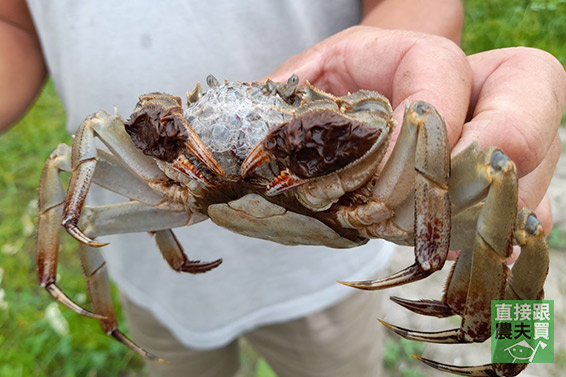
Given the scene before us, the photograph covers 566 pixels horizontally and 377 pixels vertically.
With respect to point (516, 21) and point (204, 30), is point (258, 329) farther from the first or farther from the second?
point (516, 21)

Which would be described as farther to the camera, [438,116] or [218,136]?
[218,136]

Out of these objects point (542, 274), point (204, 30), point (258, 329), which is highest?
point (204, 30)

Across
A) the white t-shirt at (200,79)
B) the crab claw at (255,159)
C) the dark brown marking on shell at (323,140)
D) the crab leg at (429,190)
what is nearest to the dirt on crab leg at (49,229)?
the white t-shirt at (200,79)

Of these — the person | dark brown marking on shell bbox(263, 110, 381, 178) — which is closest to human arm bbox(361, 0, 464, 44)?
the person

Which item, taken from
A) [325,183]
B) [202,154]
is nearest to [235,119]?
[202,154]

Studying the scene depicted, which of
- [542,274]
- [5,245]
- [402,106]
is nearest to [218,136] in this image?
[402,106]

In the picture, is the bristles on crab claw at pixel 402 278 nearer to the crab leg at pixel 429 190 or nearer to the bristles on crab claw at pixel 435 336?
the crab leg at pixel 429 190

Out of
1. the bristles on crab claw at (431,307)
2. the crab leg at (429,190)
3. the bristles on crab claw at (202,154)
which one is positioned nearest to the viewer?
the crab leg at (429,190)
